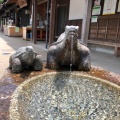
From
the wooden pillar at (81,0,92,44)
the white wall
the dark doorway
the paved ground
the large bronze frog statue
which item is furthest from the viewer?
the dark doorway

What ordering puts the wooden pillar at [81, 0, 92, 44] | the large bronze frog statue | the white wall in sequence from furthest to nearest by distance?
the white wall
the wooden pillar at [81, 0, 92, 44]
the large bronze frog statue

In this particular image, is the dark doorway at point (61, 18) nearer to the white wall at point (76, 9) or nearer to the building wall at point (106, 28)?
the white wall at point (76, 9)

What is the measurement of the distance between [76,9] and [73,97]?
6.08 m

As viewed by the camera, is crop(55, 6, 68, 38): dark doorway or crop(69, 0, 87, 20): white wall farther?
crop(55, 6, 68, 38): dark doorway

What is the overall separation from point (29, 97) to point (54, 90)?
55cm

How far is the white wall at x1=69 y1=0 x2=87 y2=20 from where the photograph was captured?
7.68 m

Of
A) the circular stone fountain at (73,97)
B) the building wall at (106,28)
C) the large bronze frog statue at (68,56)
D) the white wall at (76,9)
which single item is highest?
the white wall at (76,9)

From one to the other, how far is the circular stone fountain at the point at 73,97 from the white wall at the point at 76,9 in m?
5.48

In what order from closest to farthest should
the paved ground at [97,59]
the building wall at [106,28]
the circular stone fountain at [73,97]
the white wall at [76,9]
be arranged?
the circular stone fountain at [73,97] < the paved ground at [97,59] < the building wall at [106,28] < the white wall at [76,9]

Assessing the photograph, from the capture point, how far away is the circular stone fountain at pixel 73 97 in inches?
98.6

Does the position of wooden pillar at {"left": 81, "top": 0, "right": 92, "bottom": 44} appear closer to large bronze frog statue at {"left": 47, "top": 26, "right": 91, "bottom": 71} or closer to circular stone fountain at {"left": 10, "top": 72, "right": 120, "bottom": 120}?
large bronze frog statue at {"left": 47, "top": 26, "right": 91, "bottom": 71}

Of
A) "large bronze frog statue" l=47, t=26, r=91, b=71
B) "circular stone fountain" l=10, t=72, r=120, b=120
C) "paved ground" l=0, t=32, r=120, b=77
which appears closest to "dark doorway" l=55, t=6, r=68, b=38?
"paved ground" l=0, t=32, r=120, b=77

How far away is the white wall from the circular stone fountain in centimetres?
548

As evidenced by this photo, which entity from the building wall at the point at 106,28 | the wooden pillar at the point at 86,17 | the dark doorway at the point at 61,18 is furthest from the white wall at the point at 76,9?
the wooden pillar at the point at 86,17
